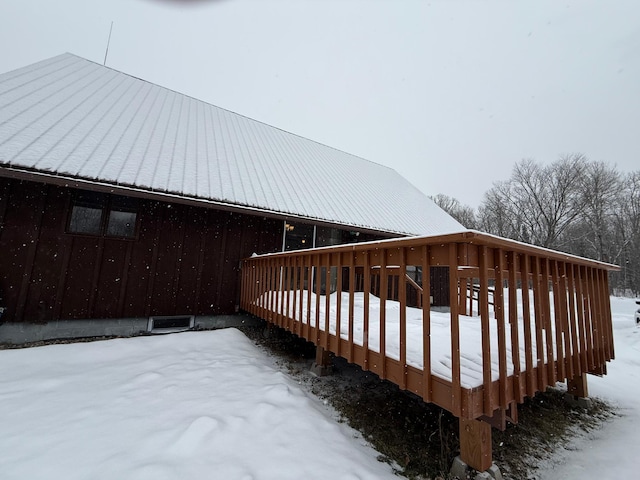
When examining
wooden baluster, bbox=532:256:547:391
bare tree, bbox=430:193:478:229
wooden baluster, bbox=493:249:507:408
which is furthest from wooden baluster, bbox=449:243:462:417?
bare tree, bbox=430:193:478:229

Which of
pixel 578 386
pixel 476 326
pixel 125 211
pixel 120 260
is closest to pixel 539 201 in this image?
pixel 578 386

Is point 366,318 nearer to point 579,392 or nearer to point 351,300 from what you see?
point 351,300

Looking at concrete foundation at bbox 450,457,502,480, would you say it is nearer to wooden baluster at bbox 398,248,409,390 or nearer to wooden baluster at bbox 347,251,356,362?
wooden baluster at bbox 398,248,409,390

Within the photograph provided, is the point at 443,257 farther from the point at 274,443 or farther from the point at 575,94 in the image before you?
the point at 575,94

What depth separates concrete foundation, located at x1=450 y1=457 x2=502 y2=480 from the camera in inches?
74.4

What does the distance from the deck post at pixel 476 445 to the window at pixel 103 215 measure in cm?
578

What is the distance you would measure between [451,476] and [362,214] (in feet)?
21.1

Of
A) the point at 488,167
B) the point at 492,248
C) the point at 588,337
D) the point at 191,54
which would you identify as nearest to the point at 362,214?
the point at 588,337

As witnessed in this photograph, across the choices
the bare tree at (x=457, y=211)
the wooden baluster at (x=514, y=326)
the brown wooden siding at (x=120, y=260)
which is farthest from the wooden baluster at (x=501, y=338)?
the bare tree at (x=457, y=211)

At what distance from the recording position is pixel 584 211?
23.1 meters

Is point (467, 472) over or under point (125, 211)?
under

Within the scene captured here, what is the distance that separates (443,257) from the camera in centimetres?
200

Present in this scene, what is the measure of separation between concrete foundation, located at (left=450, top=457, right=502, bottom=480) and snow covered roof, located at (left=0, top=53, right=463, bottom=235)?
4.94 m

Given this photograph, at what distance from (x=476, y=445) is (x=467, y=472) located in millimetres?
219
